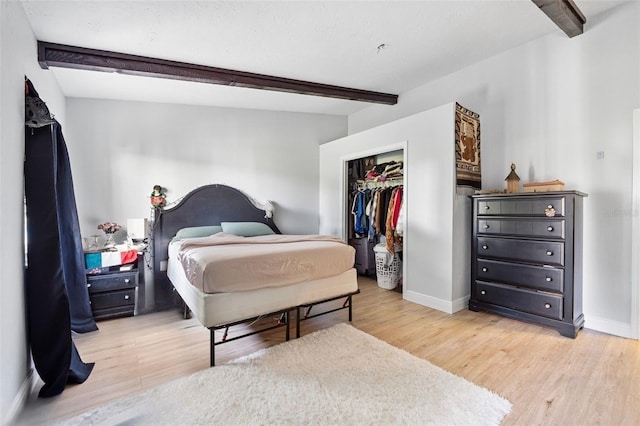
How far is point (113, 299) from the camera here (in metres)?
2.99

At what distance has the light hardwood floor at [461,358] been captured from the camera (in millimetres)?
1646

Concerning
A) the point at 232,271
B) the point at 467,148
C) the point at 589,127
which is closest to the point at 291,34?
the point at 232,271

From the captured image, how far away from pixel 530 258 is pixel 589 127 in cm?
133

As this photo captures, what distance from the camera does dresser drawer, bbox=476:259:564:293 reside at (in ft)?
8.39

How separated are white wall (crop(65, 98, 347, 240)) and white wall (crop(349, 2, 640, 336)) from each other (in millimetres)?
2800

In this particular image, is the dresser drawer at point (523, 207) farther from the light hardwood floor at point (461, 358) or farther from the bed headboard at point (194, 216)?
the bed headboard at point (194, 216)

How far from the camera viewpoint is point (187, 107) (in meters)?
4.01

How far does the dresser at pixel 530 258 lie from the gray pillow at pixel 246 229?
8.62ft

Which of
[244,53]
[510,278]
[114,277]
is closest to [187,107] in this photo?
[244,53]

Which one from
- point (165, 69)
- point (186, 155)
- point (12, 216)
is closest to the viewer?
point (12, 216)

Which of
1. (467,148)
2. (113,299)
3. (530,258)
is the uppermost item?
(467,148)

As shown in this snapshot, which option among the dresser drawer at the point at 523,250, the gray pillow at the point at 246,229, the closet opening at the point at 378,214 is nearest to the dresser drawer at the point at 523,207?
the dresser drawer at the point at 523,250

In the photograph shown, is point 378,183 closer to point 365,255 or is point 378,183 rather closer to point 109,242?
point 365,255

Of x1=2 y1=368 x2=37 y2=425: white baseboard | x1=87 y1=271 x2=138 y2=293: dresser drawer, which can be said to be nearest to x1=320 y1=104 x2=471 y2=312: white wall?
x1=87 y1=271 x2=138 y2=293: dresser drawer
